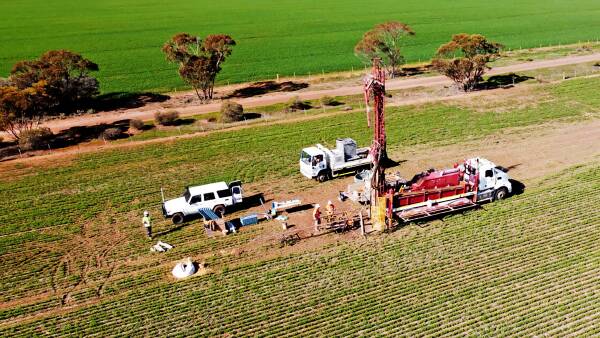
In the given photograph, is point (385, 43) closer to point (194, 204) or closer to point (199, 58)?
point (199, 58)

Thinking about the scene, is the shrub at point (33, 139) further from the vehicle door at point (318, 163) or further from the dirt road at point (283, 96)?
the vehicle door at point (318, 163)

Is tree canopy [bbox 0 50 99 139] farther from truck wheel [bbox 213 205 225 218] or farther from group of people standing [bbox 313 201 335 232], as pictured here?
group of people standing [bbox 313 201 335 232]

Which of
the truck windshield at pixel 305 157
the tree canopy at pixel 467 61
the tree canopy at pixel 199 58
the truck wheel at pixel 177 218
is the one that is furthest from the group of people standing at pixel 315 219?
the tree canopy at pixel 467 61

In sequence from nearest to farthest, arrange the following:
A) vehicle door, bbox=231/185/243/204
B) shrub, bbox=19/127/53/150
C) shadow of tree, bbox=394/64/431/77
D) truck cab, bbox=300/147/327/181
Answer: vehicle door, bbox=231/185/243/204
truck cab, bbox=300/147/327/181
shrub, bbox=19/127/53/150
shadow of tree, bbox=394/64/431/77

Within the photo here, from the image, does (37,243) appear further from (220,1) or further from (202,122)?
(220,1)

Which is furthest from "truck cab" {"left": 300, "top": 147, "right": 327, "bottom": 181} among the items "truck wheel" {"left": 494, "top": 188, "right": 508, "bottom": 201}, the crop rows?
"truck wheel" {"left": 494, "top": 188, "right": 508, "bottom": 201}

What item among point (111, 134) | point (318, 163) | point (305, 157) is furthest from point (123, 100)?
point (318, 163)

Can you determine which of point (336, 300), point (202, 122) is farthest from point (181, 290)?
point (202, 122)
